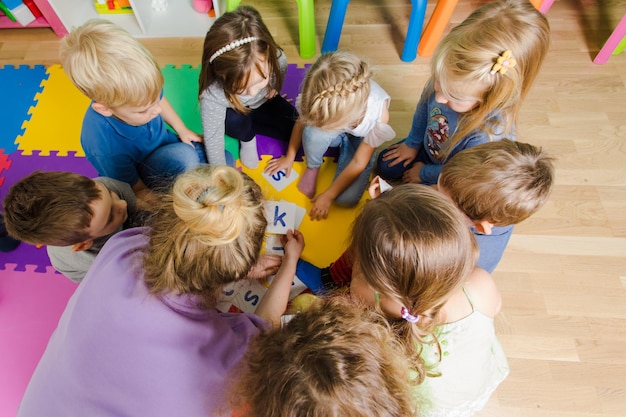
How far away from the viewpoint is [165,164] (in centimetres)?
133

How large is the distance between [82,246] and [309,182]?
78 centimetres

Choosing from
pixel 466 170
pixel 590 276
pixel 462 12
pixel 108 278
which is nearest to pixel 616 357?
pixel 590 276

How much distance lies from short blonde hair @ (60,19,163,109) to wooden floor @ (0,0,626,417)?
2.68 ft

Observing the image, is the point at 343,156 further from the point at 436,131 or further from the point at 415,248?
the point at 415,248

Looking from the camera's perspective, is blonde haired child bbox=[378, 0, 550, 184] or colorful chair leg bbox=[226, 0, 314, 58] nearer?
blonde haired child bbox=[378, 0, 550, 184]

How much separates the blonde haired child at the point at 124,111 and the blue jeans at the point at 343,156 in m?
0.42

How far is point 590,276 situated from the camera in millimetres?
1366

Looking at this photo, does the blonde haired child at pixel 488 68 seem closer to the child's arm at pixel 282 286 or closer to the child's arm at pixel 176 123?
the child's arm at pixel 282 286

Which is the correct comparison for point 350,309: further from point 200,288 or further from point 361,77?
point 361,77

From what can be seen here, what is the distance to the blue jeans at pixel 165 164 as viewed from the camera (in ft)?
4.38

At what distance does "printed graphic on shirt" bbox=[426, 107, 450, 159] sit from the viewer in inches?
49.6

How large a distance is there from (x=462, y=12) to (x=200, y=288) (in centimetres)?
190

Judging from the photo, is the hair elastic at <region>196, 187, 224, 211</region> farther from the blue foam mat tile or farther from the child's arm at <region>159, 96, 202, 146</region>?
the blue foam mat tile

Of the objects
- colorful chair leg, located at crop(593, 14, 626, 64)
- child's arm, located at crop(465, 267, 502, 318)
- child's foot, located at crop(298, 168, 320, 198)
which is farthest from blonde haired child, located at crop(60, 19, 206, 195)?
colorful chair leg, located at crop(593, 14, 626, 64)
